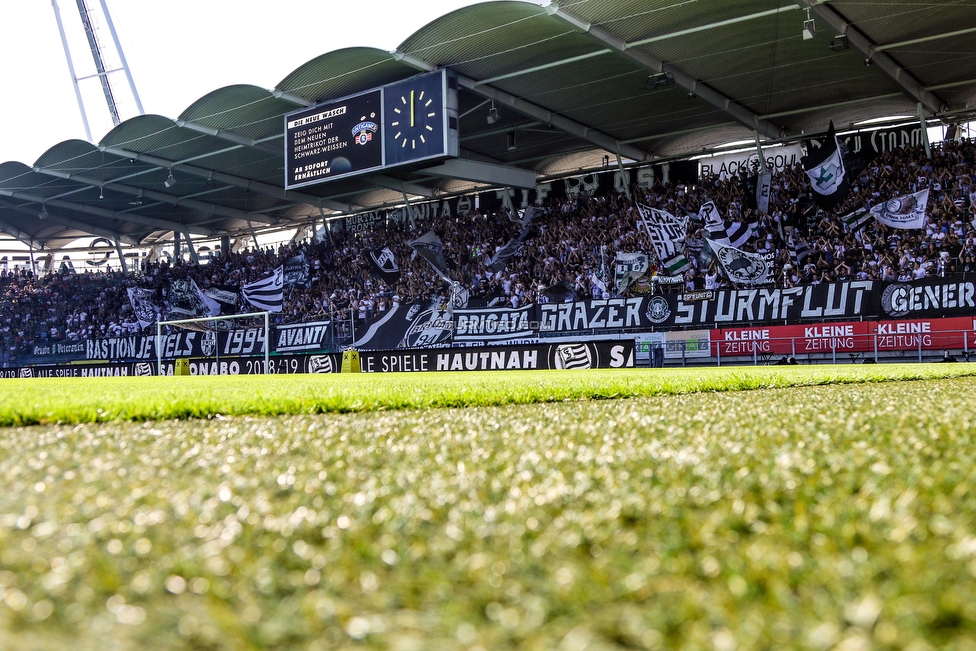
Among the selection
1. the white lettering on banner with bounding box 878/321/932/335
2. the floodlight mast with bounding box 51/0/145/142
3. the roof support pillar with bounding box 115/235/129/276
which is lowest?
the white lettering on banner with bounding box 878/321/932/335

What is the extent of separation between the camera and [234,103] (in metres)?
26.3

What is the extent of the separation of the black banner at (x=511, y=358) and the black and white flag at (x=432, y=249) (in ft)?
25.0

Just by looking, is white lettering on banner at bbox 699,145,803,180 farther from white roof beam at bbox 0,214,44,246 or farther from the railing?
white roof beam at bbox 0,214,44,246

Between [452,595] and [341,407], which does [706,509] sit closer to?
[452,595]

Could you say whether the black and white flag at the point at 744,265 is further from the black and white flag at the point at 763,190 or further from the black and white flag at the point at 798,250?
the black and white flag at the point at 763,190

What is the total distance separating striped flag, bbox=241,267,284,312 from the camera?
36969mm

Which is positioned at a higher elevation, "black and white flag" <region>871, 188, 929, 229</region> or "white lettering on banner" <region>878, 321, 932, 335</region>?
"black and white flag" <region>871, 188, 929, 229</region>

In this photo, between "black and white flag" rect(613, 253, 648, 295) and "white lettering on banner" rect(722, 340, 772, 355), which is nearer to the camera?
"white lettering on banner" rect(722, 340, 772, 355)

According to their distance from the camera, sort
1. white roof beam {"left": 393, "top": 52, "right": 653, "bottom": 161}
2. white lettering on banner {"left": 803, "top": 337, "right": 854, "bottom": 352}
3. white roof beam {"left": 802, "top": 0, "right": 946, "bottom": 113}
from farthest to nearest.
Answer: white roof beam {"left": 393, "top": 52, "right": 653, "bottom": 161}, white lettering on banner {"left": 803, "top": 337, "right": 854, "bottom": 352}, white roof beam {"left": 802, "top": 0, "right": 946, "bottom": 113}

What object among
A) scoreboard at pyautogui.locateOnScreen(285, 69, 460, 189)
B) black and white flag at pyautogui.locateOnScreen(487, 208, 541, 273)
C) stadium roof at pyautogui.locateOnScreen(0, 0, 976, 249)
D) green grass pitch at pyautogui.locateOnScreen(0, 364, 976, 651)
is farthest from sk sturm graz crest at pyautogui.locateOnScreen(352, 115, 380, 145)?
green grass pitch at pyautogui.locateOnScreen(0, 364, 976, 651)

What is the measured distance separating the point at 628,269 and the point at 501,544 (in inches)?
1016

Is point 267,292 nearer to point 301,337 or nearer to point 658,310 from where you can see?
point 301,337

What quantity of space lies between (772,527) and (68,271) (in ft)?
166

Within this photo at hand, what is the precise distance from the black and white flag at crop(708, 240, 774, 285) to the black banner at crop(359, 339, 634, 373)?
529 centimetres
